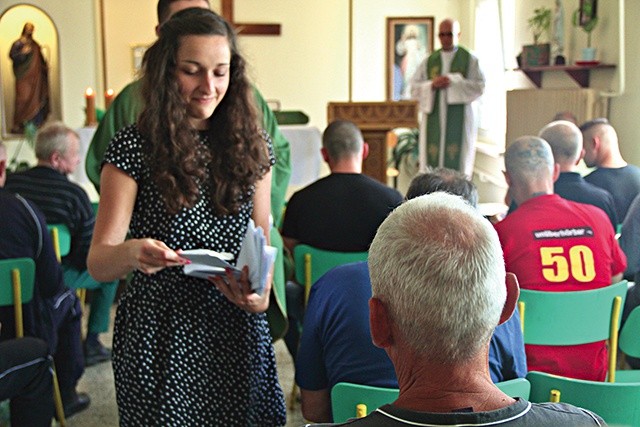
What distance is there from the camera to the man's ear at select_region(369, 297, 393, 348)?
1244 mm

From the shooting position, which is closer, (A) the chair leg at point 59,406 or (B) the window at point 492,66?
(A) the chair leg at point 59,406

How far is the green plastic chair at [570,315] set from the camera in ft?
8.99

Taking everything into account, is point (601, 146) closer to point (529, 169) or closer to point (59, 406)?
point (529, 169)

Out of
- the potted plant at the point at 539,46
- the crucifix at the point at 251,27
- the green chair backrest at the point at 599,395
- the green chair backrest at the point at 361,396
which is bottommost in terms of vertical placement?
the green chair backrest at the point at 599,395

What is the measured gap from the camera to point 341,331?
2.02 meters

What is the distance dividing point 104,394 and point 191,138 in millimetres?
2585

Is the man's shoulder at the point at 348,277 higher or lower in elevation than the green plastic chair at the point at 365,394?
higher

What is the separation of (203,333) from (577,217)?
158 cm

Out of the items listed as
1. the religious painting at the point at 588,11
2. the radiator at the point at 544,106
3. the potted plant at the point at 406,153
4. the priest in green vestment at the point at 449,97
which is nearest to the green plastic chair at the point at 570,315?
Answer: the radiator at the point at 544,106

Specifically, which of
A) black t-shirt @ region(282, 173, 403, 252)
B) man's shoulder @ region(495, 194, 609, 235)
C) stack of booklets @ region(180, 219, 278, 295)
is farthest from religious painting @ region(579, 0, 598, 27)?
stack of booklets @ region(180, 219, 278, 295)

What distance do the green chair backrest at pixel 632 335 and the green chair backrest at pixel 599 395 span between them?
84 centimetres

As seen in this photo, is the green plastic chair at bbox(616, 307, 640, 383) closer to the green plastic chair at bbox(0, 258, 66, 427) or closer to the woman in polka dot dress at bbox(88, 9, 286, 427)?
the woman in polka dot dress at bbox(88, 9, 286, 427)

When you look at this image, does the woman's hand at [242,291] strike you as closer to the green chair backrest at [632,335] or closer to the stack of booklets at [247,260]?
the stack of booklets at [247,260]

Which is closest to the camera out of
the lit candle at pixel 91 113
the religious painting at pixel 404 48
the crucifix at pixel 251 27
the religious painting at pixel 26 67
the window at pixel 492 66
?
the lit candle at pixel 91 113
